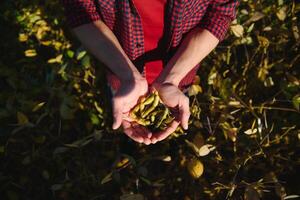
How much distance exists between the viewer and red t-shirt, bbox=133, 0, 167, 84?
2.81ft

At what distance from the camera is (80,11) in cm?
89

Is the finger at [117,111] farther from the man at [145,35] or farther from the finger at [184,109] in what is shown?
the finger at [184,109]

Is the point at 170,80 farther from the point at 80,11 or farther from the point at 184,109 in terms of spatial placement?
the point at 80,11

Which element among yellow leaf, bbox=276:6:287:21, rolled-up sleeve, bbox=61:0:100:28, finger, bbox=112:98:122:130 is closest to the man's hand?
finger, bbox=112:98:122:130

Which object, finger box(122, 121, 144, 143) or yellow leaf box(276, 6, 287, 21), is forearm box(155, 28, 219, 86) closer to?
finger box(122, 121, 144, 143)

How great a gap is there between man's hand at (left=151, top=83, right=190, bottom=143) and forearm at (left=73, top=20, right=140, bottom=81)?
81 mm

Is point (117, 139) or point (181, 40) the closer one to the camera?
point (181, 40)

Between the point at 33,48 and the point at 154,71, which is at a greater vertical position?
the point at 154,71

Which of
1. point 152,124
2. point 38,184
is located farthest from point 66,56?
point 152,124

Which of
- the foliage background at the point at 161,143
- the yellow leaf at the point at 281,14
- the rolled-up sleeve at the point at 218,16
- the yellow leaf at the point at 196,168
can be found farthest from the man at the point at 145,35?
the yellow leaf at the point at 281,14

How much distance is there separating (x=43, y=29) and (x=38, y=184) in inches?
25.8

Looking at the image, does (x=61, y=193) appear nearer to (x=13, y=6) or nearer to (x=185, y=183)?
(x=185, y=183)

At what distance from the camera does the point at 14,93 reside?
142 centimetres

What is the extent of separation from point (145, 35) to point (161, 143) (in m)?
0.54
